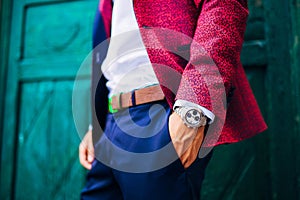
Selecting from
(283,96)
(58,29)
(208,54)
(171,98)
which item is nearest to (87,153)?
(171,98)

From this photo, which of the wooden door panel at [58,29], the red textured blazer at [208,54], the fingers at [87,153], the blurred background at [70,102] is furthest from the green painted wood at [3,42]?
the red textured blazer at [208,54]

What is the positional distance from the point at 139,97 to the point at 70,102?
109cm

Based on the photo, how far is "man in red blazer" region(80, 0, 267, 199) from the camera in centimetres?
69

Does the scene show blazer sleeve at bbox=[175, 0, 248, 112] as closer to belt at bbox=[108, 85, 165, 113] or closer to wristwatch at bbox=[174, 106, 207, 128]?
wristwatch at bbox=[174, 106, 207, 128]

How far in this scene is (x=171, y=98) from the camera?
766mm

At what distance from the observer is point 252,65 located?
1424mm

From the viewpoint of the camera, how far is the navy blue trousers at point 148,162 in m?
0.75

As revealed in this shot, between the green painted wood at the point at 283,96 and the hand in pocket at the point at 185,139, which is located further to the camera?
the green painted wood at the point at 283,96

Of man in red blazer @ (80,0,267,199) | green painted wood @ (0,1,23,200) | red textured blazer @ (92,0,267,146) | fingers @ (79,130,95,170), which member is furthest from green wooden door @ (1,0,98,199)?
red textured blazer @ (92,0,267,146)

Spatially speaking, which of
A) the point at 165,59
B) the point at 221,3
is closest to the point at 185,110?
the point at 165,59

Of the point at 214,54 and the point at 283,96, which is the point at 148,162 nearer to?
the point at 214,54

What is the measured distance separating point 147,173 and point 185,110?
0.23 metres

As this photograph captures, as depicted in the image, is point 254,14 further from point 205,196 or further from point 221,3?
point 205,196

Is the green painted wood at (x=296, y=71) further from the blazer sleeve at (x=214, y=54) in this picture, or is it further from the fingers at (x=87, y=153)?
the fingers at (x=87, y=153)
